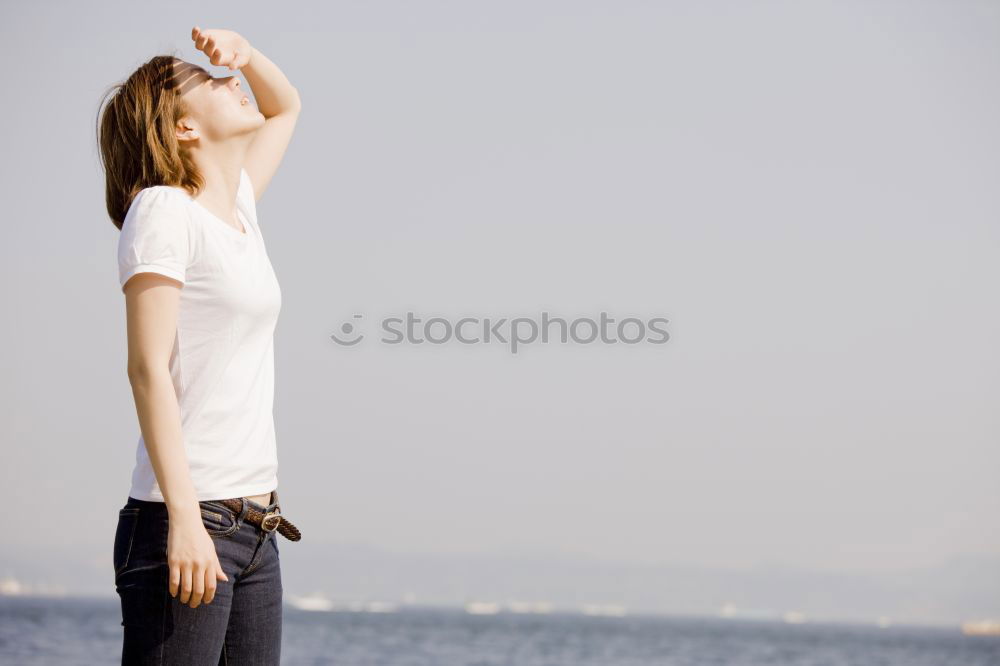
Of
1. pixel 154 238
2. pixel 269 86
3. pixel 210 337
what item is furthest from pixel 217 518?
pixel 269 86

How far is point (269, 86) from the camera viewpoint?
257 cm

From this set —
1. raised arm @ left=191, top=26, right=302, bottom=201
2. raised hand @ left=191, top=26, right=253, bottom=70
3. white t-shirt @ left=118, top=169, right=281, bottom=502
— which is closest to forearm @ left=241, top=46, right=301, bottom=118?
raised arm @ left=191, top=26, right=302, bottom=201

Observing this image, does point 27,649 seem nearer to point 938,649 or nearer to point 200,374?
point 200,374

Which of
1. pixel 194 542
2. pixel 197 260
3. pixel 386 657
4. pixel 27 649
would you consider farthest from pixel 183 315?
pixel 386 657

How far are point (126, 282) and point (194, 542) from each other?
0.47m

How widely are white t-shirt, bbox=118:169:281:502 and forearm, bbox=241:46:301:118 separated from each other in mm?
605

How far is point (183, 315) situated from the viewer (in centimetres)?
197

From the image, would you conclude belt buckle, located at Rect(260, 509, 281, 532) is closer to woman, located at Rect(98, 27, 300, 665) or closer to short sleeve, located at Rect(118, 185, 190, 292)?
woman, located at Rect(98, 27, 300, 665)

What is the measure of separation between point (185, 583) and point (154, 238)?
0.60m

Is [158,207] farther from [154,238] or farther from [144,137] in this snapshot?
[144,137]

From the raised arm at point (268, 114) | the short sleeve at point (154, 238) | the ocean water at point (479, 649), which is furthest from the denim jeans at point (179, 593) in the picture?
the ocean water at point (479, 649)

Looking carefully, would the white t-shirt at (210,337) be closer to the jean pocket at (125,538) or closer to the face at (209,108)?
the jean pocket at (125,538)

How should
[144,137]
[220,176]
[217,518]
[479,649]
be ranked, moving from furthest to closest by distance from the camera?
[479,649] < [220,176] < [144,137] < [217,518]

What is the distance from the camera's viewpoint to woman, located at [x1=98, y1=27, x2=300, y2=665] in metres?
1.85
